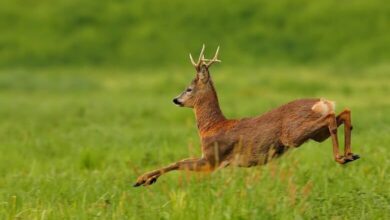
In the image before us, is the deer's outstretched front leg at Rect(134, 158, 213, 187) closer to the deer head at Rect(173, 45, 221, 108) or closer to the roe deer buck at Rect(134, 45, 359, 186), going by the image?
the roe deer buck at Rect(134, 45, 359, 186)

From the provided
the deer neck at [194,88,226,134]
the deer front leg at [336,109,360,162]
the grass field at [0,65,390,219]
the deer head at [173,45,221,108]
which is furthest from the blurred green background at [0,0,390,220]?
the deer head at [173,45,221,108]

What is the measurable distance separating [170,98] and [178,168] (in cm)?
1439

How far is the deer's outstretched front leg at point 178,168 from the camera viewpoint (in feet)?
24.5

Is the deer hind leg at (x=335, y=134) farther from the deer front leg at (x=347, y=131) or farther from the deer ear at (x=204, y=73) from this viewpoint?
the deer ear at (x=204, y=73)

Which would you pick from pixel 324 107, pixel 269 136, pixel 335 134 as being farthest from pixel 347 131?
pixel 269 136

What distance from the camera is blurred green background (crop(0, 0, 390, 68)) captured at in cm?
3497

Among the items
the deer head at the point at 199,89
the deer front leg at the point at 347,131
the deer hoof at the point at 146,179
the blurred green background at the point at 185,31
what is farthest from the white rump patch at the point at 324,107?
the blurred green background at the point at 185,31

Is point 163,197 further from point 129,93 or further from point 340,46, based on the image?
point 340,46

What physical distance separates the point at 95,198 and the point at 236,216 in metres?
1.85

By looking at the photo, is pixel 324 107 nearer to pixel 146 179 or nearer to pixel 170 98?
pixel 146 179

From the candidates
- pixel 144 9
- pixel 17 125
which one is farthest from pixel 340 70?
pixel 17 125

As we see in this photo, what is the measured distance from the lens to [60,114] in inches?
678

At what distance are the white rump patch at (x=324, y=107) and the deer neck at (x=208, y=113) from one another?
1.06 m

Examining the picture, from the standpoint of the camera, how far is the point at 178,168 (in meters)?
7.66
